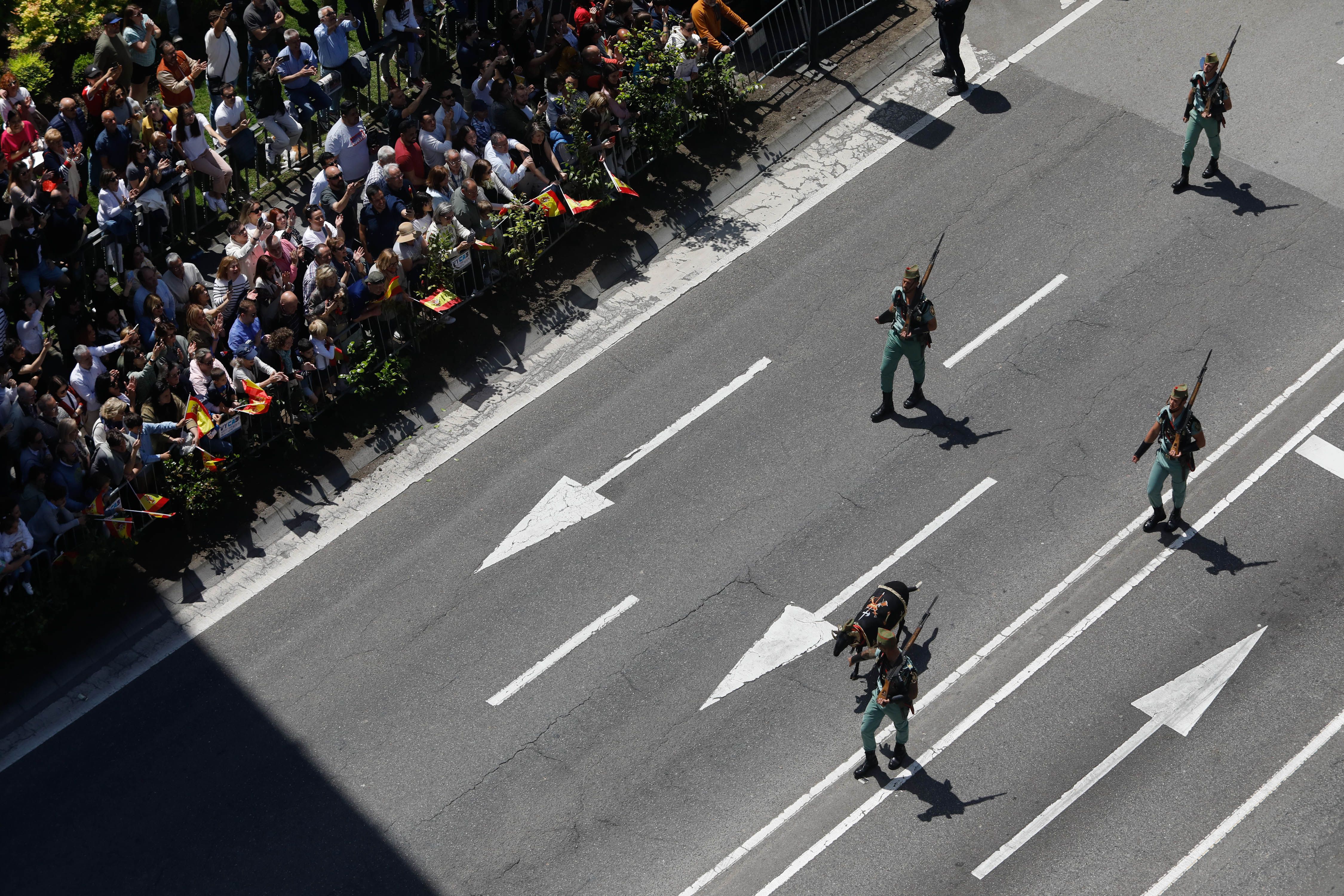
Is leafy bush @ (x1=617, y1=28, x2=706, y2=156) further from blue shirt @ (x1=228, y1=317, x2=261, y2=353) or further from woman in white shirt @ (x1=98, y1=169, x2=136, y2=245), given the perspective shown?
woman in white shirt @ (x1=98, y1=169, x2=136, y2=245)

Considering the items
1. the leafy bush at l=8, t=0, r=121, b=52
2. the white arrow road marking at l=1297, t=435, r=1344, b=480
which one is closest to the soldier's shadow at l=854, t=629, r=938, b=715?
the white arrow road marking at l=1297, t=435, r=1344, b=480

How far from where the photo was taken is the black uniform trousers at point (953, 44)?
2281 centimetres

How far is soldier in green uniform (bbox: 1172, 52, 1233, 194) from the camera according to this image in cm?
2069

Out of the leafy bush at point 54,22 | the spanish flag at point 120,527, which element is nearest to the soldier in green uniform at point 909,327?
the spanish flag at point 120,527


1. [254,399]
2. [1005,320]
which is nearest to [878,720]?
[1005,320]

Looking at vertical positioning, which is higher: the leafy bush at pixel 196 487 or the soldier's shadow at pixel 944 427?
the leafy bush at pixel 196 487

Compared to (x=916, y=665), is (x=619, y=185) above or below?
above

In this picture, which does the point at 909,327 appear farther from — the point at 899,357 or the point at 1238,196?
the point at 1238,196

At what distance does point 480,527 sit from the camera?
1850 centimetres

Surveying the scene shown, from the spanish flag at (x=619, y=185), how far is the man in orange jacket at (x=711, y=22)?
2.45 m

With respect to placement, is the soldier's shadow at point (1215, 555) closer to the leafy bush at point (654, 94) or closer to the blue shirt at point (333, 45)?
the leafy bush at point (654, 94)

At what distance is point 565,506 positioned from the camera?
61.2 ft

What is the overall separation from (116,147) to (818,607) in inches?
386

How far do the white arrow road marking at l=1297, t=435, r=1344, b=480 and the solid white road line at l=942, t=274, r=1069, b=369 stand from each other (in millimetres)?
3542
